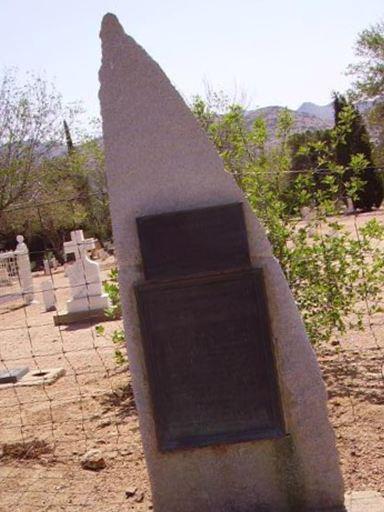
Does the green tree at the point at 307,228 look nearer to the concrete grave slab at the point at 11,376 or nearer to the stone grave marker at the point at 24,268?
the concrete grave slab at the point at 11,376

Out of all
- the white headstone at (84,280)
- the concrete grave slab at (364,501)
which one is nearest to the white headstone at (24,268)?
the white headstone at (84,280)

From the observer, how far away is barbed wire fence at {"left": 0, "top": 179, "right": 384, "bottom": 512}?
12.2 feet

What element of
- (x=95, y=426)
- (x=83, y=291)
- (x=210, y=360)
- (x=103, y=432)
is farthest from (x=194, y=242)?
(x=83, y=291)

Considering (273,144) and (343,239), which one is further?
(273,144)

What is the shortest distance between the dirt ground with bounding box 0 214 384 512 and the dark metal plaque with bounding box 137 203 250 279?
1.42m

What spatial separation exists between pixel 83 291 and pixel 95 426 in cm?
752

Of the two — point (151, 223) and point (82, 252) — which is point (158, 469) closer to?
point (151, 223)

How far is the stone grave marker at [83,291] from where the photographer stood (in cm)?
1153

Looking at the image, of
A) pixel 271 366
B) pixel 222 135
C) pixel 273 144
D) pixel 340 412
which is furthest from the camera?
pixel 273 144

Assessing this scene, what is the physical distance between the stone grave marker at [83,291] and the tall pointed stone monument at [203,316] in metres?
7.94

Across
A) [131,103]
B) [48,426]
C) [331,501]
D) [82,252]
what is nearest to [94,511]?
[331,501]

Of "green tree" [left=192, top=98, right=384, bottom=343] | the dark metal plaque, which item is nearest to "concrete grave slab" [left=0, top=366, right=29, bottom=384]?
"green tree" [left=192, top=98, right=384, bottom=343]

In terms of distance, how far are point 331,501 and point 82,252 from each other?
10181 millimetres

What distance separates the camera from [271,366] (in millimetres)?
3064
